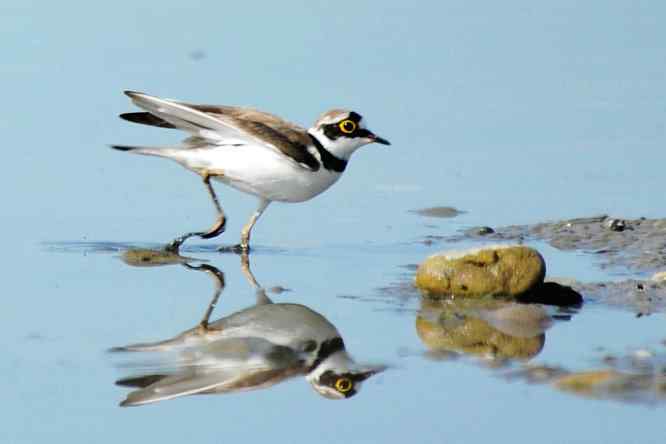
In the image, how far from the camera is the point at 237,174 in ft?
33.4

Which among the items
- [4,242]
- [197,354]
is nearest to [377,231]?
[4,242]

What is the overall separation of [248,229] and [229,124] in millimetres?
759

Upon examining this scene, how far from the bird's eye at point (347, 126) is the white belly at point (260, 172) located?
0.89ft

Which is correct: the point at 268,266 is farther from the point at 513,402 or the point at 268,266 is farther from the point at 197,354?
the point at 513,402

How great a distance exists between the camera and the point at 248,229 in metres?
10.2

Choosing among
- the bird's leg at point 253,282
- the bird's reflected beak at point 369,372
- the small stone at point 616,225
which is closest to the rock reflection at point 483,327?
the bird's reflected beak at point 369,372

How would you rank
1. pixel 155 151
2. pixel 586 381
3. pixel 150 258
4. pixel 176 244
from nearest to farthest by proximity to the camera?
1. pixel 586 381
2. pixel 150 258
3. pixel 176 244
4. pixel 155 151

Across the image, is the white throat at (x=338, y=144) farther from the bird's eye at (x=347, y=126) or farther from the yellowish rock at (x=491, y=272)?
the yellowish rock at (x=491, y=272)

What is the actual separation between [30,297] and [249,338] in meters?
1.41

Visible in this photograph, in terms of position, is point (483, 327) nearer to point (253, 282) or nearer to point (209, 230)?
point (253, 282)

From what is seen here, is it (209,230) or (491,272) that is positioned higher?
(209,230)

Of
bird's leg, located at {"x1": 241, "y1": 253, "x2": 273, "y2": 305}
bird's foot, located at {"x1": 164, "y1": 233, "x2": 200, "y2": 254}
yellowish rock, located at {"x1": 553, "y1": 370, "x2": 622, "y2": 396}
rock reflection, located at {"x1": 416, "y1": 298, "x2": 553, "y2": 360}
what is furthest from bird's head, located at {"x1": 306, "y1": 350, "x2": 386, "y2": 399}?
bird's foot, located at {"x1": 164, "y1": 233, "x2": 200, "y2": 254}

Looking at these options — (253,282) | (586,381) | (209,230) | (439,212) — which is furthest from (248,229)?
(586,381)

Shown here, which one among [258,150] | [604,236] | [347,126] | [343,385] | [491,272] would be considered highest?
[347,126]
